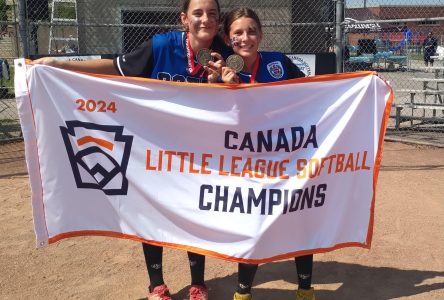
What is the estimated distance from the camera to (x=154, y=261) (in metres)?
3.21

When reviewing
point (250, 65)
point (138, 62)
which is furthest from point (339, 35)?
point (138, 62)

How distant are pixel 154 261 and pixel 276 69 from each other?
1.45 meters

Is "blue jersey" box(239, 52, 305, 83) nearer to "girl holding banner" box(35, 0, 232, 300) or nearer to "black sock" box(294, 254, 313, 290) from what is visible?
"girl holding banner" box(35, 0, 232, 300)

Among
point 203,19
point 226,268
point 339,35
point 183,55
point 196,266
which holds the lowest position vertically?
point 226,268

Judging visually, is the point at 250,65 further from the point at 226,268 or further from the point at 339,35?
the point at 339,35

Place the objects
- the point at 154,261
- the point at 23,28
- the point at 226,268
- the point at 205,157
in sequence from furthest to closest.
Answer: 1. the point at 23,28
2. the point at 226,268
3. the point at 154,261
4. the point at 205,157

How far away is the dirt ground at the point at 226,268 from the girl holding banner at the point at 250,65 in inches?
14.7

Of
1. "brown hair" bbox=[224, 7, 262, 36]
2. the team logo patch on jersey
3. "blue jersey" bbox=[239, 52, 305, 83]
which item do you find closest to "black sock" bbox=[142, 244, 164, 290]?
"blue jersey" bbox=[239, 52, 305, 83]

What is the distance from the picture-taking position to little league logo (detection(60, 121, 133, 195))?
2.92 metres

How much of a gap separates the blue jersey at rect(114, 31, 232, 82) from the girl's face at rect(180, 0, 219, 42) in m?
0.12

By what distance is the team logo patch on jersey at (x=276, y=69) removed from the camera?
116 inches

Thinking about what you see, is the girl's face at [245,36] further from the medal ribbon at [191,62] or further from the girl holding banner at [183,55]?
the medal ribbon at [191,62]

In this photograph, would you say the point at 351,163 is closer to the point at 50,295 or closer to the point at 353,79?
the point at 353,79

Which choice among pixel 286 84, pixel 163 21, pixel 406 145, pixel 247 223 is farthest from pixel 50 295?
pixel 163 21
